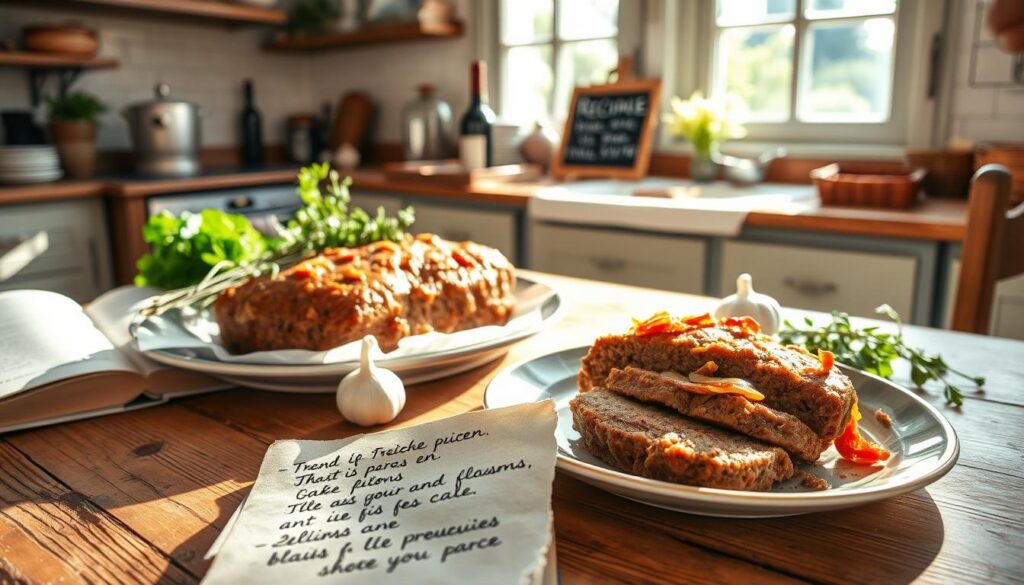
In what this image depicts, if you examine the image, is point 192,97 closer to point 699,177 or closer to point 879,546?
point 699,177

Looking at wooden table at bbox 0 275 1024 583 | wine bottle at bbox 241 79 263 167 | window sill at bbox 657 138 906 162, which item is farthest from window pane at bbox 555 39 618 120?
wooden table at bbox 0 275 1024 583

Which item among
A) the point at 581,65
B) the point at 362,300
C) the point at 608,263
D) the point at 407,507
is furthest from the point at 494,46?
the point at 407,507

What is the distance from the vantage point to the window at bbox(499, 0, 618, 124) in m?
3.17

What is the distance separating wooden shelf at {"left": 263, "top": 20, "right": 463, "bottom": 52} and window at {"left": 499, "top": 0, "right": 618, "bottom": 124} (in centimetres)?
26

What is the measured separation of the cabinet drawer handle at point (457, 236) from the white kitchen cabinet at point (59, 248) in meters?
1.25

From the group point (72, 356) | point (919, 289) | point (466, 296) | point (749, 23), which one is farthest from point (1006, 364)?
point (749, 23)

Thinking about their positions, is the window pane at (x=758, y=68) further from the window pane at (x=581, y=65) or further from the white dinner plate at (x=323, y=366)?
the white dinner plate at (x=323, y=366)

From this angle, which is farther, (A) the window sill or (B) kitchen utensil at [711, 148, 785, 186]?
(B) kitchen utensil at [711, 148, 785, 186]

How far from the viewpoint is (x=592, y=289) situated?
55.6 inches

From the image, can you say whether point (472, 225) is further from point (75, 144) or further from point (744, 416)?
point (744, 416)

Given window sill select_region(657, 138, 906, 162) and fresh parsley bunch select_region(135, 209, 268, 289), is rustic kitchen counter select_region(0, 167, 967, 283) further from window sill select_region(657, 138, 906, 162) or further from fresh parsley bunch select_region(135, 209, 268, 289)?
fresh parsley bunch select_region(135, 209, 268, 289)

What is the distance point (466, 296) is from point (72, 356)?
1.57 ft

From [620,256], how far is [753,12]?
1113 mm

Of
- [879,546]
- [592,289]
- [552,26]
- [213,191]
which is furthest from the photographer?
[552,26]
